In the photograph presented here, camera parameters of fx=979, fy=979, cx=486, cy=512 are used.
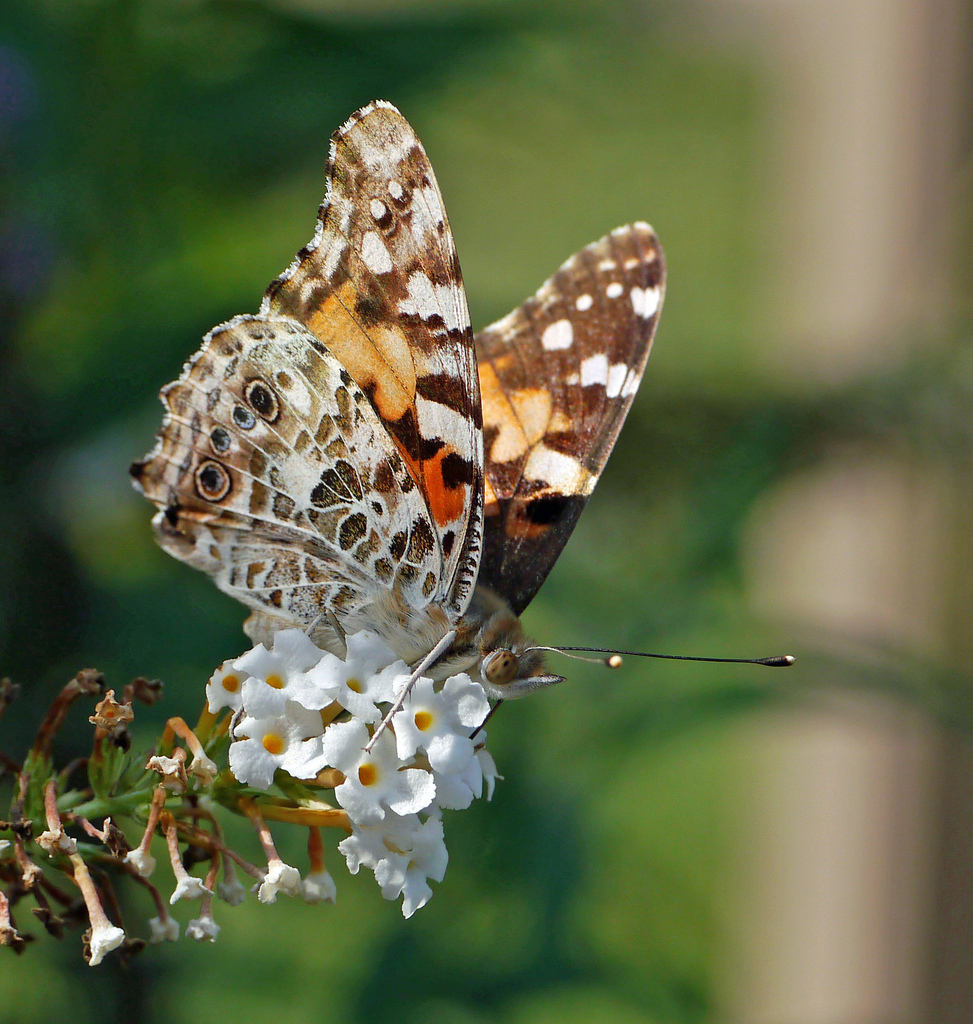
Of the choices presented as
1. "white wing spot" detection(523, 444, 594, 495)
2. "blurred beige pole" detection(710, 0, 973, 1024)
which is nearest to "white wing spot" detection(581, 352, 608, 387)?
"white wing spot" detection(523, 444, 594, 495)

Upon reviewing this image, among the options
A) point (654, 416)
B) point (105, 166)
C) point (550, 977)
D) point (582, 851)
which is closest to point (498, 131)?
point (654, 416)

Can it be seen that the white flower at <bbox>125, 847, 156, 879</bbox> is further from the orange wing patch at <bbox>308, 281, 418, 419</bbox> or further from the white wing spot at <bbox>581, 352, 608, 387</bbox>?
the white wing spot at <bbox>581, 352, 608, 387</bbox>

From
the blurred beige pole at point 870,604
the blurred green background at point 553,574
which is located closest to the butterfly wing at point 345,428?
the blurred green background at point 553,574

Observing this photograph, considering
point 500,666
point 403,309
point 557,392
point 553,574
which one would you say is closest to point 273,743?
point 500,666

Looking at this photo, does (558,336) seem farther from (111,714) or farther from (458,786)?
(111,714)

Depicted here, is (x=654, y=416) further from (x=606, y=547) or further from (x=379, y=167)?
(x=379, y=167)

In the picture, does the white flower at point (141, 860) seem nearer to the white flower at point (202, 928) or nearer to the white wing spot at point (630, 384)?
the white flower at point (202, 928)
